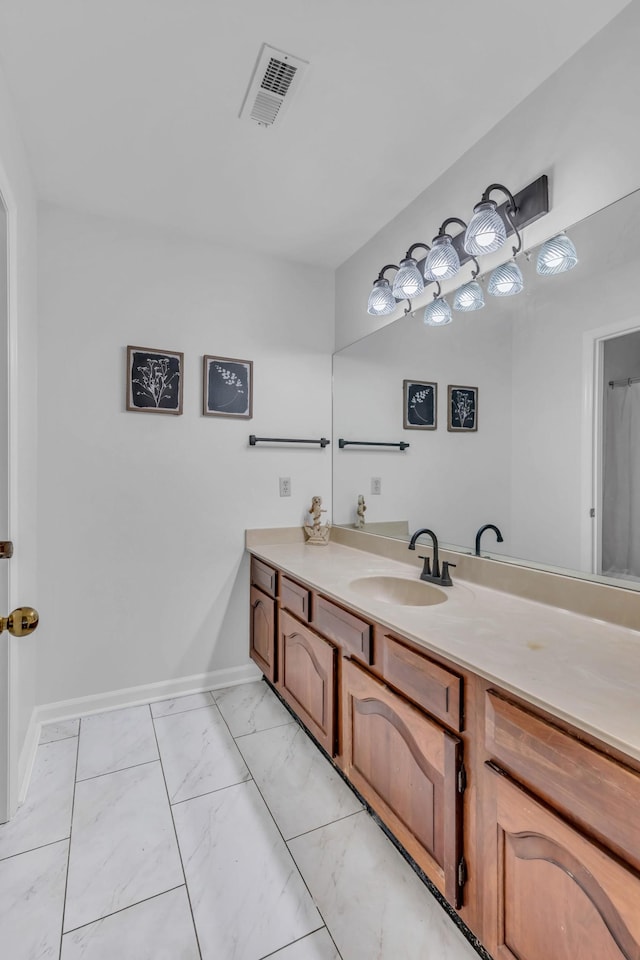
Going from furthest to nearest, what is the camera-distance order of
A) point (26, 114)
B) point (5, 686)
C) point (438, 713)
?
point (26, 114)
point (5, 686)
point (438, 713)

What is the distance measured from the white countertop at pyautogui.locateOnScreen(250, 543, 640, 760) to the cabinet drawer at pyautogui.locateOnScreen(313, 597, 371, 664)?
6cm

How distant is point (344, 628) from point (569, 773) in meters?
0.84

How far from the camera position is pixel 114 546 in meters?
2.25

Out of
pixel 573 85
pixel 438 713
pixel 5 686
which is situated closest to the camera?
pixel 438 713

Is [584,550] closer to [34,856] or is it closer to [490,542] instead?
[490,542]

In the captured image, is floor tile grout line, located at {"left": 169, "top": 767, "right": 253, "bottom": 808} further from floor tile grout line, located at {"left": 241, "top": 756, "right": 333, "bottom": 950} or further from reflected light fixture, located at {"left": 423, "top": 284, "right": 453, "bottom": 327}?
reflected light fixture, located at {"left": 423, "top": 284, "right": 453, "bottom": 327}

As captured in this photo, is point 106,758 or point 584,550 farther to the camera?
point 106,758

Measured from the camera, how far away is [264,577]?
231 centimetres

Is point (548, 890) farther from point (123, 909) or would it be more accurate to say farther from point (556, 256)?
point (556, 256)

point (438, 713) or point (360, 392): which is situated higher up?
point (360, 392)

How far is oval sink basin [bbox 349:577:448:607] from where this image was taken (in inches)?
68.6

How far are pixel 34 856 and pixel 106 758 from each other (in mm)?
489

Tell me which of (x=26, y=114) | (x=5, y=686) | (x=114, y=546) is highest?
(x=26, y=114)

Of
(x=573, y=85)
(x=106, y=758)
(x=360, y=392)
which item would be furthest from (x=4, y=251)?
(x=106, y=758)
